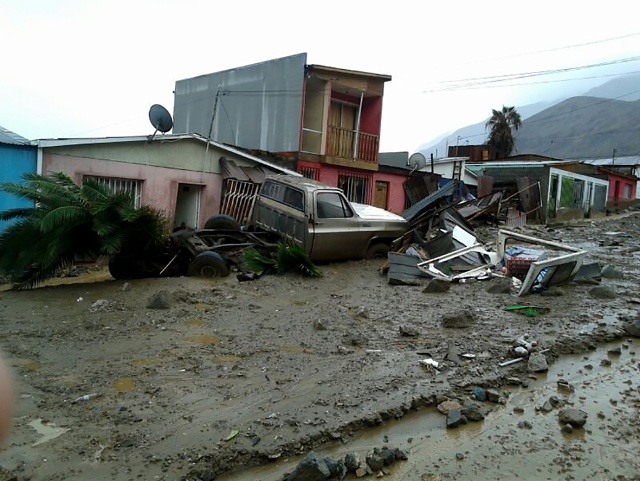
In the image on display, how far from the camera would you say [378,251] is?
11.5 meters

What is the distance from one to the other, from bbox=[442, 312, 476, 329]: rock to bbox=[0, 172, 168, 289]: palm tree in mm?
5054

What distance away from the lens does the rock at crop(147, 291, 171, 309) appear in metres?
6.79

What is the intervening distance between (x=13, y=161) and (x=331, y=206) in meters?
7.07

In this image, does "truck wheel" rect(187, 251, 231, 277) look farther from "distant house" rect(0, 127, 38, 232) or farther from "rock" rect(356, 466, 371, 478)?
"rock" rect(356, 466, 371, 478)

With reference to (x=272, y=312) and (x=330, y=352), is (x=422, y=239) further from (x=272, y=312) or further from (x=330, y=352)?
(x=330, y=352)

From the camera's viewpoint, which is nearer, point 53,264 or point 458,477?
point 458,477

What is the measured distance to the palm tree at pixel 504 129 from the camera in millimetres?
46469

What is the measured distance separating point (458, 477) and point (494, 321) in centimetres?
363

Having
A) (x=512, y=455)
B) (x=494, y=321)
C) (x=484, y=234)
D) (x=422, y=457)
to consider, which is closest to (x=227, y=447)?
(x=422, y=457)

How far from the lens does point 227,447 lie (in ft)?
10.8

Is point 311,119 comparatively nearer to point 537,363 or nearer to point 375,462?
point 537,363

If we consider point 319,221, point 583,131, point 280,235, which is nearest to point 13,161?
point 280,235

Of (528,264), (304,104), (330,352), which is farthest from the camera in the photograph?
(304,104)

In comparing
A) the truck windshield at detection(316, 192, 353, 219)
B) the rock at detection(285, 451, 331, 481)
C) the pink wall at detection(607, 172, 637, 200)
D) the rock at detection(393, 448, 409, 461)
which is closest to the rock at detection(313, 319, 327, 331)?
the rock at detection(393, 448, 409, 461)
